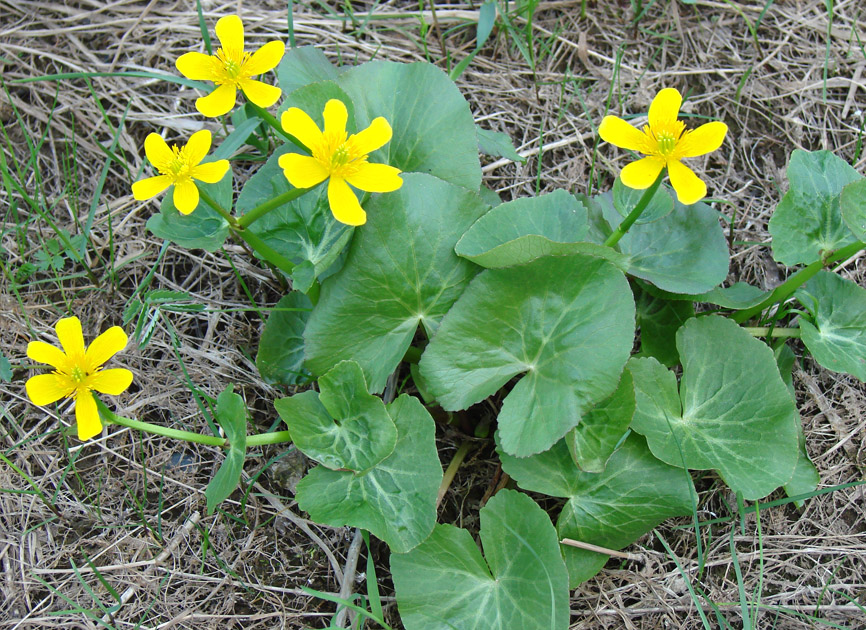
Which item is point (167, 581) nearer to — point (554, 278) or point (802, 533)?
point (554, 278)

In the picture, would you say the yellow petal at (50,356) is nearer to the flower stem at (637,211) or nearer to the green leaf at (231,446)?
the green leaf at (231,446)

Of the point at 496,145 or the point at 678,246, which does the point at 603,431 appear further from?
the point at 496,145

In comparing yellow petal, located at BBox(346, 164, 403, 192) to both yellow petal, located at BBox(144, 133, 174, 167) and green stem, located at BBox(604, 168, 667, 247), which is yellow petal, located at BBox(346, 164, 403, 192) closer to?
yellow petal, located at BBox(144, 133, 174, 167)

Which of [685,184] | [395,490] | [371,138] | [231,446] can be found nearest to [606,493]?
[395,490]

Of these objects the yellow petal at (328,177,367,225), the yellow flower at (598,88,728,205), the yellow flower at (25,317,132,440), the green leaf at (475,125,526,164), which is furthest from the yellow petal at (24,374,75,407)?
the green leaf at (475,125,526,164)

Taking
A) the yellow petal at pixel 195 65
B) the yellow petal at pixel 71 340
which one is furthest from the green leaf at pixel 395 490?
the yellow petal at pixel 195 65

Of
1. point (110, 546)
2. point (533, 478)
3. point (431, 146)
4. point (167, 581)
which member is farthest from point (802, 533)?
point (110, 546)

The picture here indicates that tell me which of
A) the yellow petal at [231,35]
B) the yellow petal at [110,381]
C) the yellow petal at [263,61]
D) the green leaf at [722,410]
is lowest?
the green leaf at [722,410]
